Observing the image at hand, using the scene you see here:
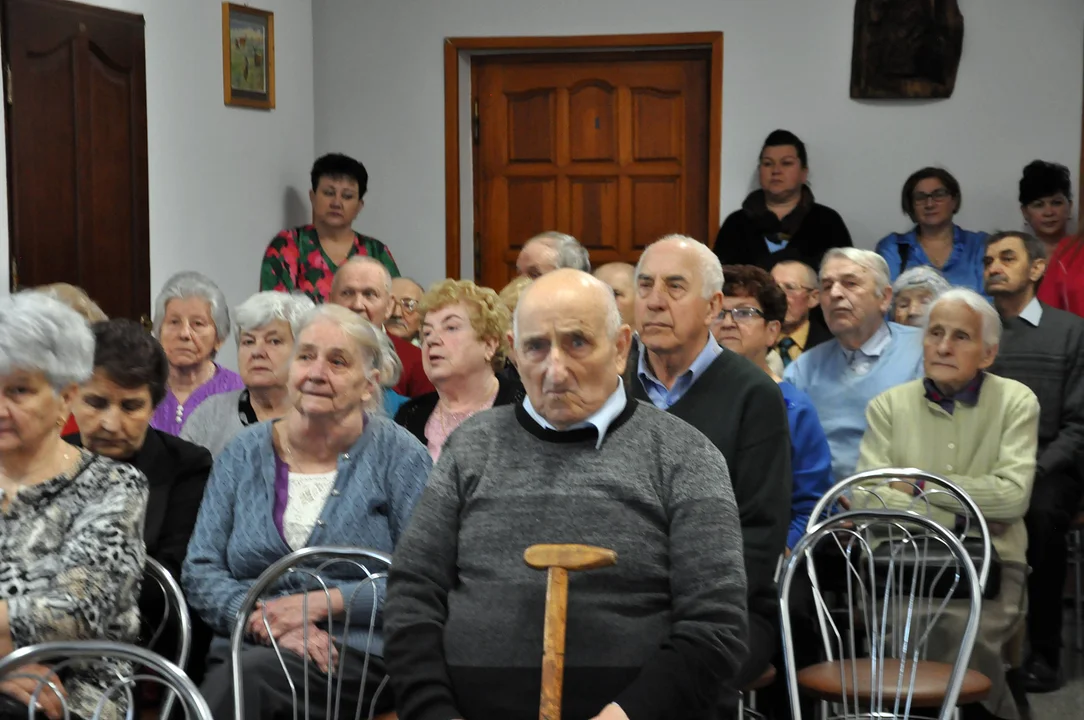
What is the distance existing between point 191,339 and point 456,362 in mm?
952

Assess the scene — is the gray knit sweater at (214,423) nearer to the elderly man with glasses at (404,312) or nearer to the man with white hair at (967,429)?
the elderly man with glasses at (404,312)

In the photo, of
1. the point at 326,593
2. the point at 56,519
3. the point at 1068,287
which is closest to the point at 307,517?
the point at 326,593

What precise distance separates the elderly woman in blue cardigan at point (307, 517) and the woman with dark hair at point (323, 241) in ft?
11.0

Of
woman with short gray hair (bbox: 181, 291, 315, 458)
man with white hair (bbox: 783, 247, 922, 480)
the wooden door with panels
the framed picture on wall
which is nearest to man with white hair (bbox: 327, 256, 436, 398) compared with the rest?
woman with short gray hair (bbox: 181, 291, 315, 458)

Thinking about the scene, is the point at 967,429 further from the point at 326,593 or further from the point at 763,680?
the point at 326,593

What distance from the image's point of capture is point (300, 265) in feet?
19.7

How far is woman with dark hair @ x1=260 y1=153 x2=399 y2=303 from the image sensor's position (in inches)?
234

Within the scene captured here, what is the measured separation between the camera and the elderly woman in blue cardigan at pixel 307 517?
2.38m

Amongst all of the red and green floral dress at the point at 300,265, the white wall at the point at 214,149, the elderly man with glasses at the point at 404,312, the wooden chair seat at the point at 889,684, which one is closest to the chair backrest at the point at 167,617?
the wooden chair seat at the point at 889,684

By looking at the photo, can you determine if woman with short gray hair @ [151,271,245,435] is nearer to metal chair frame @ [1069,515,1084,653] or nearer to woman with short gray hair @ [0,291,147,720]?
woman with short gray hair @ [0,291,147,720]

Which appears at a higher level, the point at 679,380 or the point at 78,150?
the point at 78,150

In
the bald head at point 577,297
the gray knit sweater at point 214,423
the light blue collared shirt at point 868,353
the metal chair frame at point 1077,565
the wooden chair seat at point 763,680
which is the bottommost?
the metal chair frame at point 1077,565

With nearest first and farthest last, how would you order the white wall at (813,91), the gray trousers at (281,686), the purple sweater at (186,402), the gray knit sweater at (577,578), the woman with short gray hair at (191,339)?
the gray knit sweater at (577,578), the gray trousers at (281,686), the purple sweater at (186,402), the woman with short gray hair at (191,339), the white wall at (813,91)

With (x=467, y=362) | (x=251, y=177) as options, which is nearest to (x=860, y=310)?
(x=467, y=362)
